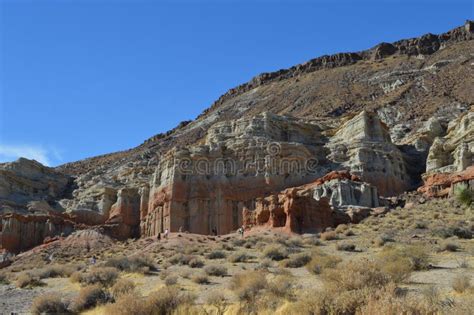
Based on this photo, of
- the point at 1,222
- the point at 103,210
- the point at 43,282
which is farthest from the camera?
the point at 103,210

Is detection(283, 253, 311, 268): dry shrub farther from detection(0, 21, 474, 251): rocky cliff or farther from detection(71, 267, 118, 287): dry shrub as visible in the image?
detection(0, 21, 474, 251): rocky cliff

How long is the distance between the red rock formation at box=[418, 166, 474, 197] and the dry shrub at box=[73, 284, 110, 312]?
36.5 meters

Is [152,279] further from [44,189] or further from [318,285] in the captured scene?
[44,189]

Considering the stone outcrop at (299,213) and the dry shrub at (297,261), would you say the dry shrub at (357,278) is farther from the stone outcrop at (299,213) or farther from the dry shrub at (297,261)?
the stone outcrop at (299,213)

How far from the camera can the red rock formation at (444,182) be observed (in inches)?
1905

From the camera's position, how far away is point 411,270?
1773 centimetres

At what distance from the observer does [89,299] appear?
16.3 meters

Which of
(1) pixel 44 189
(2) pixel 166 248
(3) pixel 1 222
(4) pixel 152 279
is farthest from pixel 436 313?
(1) pixel 44 189

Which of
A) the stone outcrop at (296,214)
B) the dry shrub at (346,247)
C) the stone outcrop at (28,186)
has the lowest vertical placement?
the dry shrub at (346,247)

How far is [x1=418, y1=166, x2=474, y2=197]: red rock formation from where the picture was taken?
48.4 metres

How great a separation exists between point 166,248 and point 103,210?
3661 centimetres

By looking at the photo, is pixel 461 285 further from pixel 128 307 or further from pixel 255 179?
pixel 255 179

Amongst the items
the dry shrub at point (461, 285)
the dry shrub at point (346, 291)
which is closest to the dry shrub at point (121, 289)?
the dry shrub at point (346, 291)

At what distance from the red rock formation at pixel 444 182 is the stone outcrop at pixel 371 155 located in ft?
13.7
